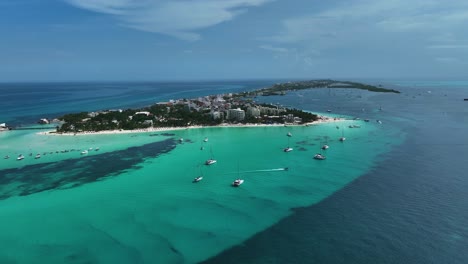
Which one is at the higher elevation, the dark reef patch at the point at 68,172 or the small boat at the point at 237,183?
the small boat at the point at 237,183

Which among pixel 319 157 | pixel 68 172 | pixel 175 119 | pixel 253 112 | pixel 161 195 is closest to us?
pixel 161 195

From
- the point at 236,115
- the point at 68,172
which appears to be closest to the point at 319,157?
the point at 68,172

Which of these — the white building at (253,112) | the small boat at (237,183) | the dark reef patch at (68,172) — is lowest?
the dark reef patch at (68,172)

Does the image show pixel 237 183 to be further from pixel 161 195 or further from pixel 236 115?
pixel 236 115

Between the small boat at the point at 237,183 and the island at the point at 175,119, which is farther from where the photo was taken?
the island at the point at 175,119

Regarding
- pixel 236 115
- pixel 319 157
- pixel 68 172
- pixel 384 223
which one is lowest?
pixel 68 172

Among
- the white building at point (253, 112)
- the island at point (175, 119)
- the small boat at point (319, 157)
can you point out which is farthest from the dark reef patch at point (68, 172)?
the white building at point (253, 112)

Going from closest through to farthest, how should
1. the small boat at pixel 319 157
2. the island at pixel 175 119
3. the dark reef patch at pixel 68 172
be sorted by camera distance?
the dark reef patch at pixel 68 172
the small boat at pixel 319 157
the island at pixel 175 119

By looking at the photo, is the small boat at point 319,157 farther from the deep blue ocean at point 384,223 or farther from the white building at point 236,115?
the white building at point 236,115
